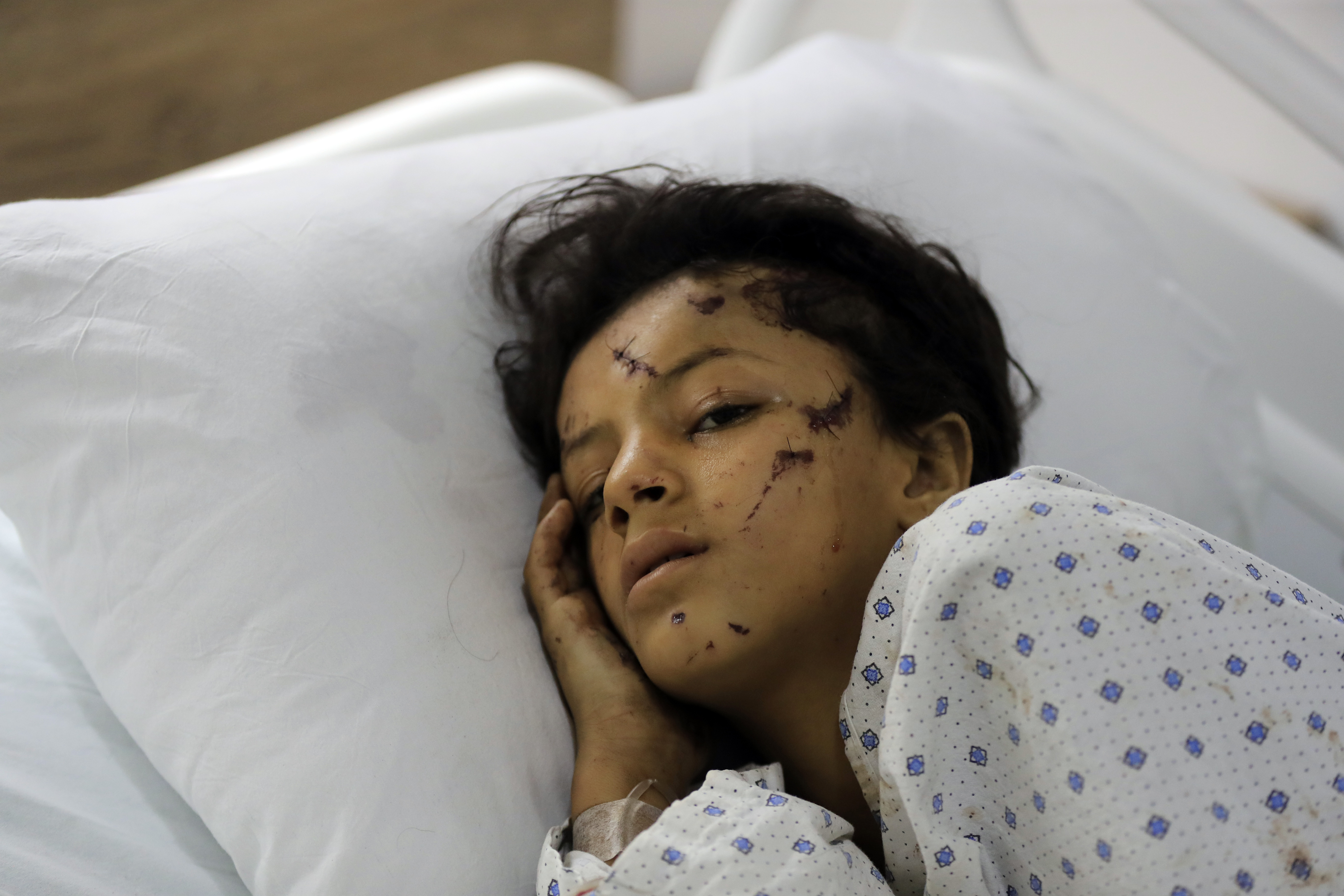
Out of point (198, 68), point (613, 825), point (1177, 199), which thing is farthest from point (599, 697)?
point (198, 68)

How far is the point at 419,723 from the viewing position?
2.56 feet

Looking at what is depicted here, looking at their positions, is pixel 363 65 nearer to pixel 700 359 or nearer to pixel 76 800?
pixel 700 359

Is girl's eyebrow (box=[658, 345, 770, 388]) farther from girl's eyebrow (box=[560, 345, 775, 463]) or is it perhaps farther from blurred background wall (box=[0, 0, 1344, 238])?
blurred background wall (box=[0, 0, 1344, 238])

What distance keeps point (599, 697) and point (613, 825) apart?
0.39 ft

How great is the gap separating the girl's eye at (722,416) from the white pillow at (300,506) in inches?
8.4

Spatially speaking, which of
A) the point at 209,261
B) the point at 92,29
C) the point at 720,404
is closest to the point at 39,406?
the point at 209,261

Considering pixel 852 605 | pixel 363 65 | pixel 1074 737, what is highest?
pixel 1074 737

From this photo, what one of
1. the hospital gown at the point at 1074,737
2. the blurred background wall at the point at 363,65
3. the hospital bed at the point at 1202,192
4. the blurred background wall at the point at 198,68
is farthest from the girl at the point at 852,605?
the blurred background wall at the point at 198,68

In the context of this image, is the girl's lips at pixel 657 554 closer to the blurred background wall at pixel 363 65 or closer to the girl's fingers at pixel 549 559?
the girl's fingers at pixel 549 559

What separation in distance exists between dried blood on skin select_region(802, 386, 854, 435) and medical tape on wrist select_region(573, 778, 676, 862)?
11.9 inches

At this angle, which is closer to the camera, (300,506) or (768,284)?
(300,506)

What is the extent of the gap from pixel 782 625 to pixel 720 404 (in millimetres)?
178

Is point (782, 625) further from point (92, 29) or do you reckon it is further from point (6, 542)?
point (92, 29)

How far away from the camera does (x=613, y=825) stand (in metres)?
0.75
